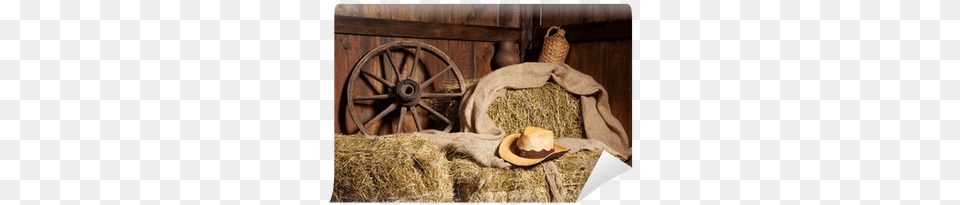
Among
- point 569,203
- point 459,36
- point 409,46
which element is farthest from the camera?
point 459,36

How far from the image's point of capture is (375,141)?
2635 mm

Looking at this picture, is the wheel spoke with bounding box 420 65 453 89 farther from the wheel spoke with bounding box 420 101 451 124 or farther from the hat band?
the hat band

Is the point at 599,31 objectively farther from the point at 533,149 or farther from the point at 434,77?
the point at 533,149

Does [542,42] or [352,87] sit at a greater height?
[542,42]

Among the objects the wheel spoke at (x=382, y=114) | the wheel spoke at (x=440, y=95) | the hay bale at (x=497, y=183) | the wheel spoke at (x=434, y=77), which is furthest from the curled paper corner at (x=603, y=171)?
the wheel spoke at (x=382, y=114)

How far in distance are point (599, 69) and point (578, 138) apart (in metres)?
0.41

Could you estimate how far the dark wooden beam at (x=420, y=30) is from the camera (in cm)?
310

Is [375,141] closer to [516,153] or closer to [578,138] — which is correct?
[516,153]

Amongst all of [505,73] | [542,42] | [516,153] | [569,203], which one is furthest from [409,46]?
[569,203]

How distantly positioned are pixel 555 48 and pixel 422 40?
759 millimetres

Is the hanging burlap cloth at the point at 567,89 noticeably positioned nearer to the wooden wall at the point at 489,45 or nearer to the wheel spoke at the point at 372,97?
the wooden wall at the point at 489,45

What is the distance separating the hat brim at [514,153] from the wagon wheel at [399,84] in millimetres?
757

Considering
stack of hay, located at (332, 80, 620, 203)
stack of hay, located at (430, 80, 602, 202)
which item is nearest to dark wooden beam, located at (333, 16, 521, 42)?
stack of hay, located at (430, 80, 602, 202)

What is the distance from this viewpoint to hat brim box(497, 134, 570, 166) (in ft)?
8.41
